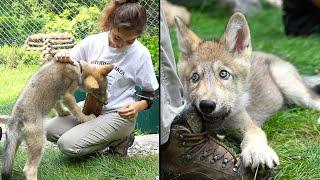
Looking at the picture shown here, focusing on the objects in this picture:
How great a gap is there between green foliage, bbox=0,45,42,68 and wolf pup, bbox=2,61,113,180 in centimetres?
8

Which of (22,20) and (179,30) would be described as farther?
(179,30)

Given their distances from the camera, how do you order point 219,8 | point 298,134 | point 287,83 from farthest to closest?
point 219,8 → point 287,83 → point 298,134

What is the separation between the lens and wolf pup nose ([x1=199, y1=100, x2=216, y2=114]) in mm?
3215

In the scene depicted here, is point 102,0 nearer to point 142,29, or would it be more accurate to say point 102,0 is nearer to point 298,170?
point 142,29

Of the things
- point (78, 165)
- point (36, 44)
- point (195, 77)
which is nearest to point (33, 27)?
point (36, 44)

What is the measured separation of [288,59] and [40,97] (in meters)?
1.89

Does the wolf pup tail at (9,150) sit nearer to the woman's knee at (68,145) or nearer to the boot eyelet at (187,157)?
the woman's knee at (68,145)

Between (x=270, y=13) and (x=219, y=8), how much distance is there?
0.46m

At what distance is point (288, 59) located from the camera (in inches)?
171

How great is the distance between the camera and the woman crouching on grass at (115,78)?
119 inches

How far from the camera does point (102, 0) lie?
3041mm

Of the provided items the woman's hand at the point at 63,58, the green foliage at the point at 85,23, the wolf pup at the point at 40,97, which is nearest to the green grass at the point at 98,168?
the wolf pup at the point at 40,97

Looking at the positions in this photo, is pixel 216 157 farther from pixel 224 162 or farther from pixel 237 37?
pixel 237 37

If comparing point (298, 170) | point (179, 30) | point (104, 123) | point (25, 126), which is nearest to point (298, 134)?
point (298, 170)
